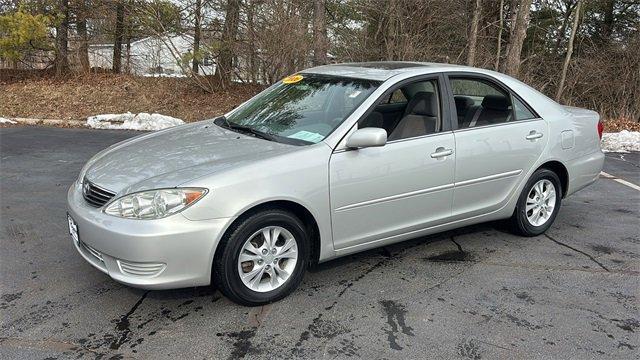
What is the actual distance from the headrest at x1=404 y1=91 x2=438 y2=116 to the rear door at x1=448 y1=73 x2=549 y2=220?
185 millimetres

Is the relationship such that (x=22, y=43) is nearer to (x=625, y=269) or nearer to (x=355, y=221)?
(x=355, y=221)

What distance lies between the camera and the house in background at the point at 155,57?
13734 mm

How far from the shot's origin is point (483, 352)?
3.09m

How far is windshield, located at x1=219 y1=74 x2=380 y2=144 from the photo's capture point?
12.9 feet

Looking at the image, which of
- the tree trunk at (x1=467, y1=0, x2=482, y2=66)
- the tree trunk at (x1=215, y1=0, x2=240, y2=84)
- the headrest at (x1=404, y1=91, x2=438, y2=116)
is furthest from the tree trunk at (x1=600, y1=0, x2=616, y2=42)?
the headrest at (x1=404, y1=91, x2=438, y2=116)

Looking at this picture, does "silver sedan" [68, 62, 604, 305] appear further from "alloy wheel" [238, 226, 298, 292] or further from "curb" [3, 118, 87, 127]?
"curb" [3, 118, 87, 127]

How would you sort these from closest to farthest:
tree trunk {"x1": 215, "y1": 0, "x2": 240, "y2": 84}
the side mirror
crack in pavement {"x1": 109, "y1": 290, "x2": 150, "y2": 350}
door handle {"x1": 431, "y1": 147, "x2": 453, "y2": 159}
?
crack in pavement {"x1": 109, "y1": 290, "x2": 150, "y2": 350}
the side mirror
door handle {"x1": 431, "y1": 147, "x2": 453, "y2": 159}
tree trunk {"x1": 215, "y1": 0, "x2": 240, "y2": 84}

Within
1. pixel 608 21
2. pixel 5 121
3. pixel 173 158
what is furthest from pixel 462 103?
pixel 608 21

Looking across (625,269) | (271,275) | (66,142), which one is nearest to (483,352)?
(271,275)

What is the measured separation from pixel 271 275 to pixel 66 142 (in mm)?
7241

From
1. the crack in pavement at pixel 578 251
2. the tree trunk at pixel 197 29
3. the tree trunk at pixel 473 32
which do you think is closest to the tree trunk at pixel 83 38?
the tree trunk at pixel 197 29

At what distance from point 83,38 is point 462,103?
1406 centimetres

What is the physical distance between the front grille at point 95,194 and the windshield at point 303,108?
1.19 meters

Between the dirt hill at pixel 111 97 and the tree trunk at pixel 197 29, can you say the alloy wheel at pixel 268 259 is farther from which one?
the tree trunk at pixel 197 29
